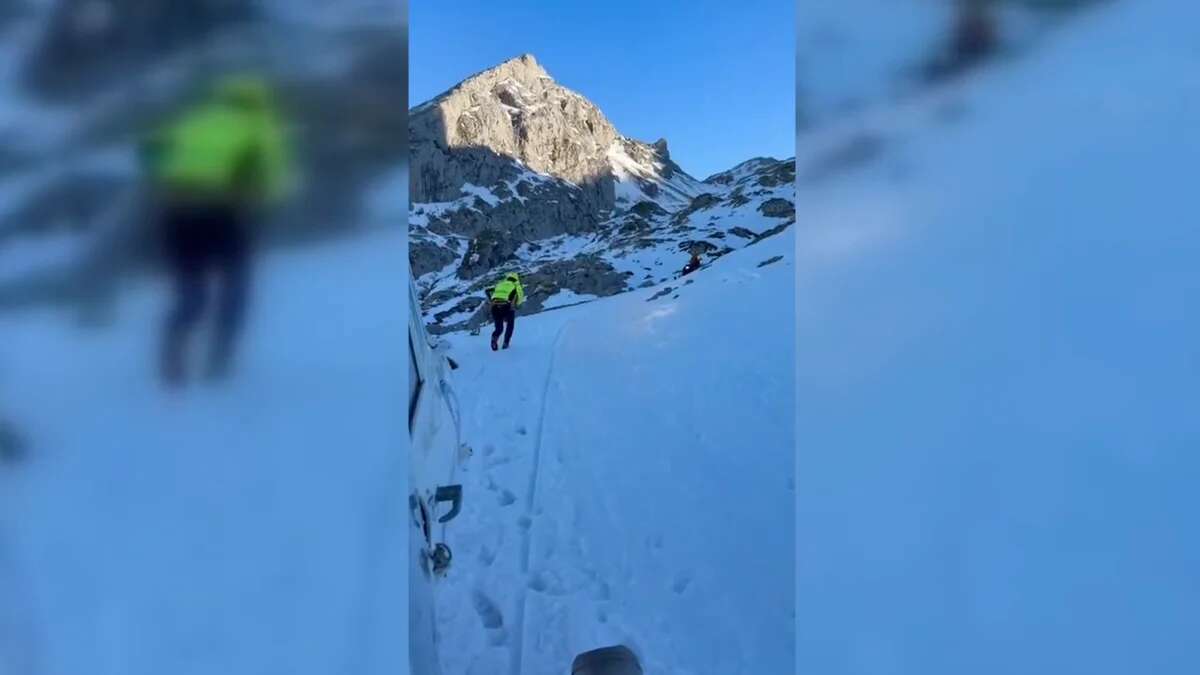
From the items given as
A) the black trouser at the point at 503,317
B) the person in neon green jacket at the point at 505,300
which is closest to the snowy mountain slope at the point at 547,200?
the black trouser at the point at 503,317

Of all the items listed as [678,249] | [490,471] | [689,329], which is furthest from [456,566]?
[678,249]

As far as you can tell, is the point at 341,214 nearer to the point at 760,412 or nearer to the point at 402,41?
the point at 402,41

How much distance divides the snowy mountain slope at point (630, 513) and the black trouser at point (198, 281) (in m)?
2.63

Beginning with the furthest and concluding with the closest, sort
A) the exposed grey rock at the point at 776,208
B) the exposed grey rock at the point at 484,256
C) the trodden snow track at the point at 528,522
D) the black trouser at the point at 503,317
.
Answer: the exposed grey rock at the point at 484,256
the exposed grey rock at the point at 776,208
the black trouser at the point at 503,317
the trodden snow track at the point at 528,522

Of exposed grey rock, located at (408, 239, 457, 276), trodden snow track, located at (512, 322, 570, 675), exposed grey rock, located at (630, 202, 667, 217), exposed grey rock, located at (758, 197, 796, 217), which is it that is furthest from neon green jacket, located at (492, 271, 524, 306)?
exposed grey rock, located at (630, 202, 667, 217)

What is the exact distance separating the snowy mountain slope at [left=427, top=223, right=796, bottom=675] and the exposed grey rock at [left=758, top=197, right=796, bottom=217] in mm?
48903

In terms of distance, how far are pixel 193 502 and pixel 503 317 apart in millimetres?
10089

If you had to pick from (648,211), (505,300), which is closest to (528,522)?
(505,300)

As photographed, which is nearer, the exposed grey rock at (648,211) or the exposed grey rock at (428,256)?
the exposed grey rock at (428,256)

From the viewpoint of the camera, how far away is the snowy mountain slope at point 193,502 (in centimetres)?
153

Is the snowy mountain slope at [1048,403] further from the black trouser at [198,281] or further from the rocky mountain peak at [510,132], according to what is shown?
the rocky mountain peak at [510,132]

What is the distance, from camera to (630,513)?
523cm

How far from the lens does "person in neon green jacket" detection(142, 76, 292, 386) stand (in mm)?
1549

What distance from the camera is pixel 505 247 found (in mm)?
81375
